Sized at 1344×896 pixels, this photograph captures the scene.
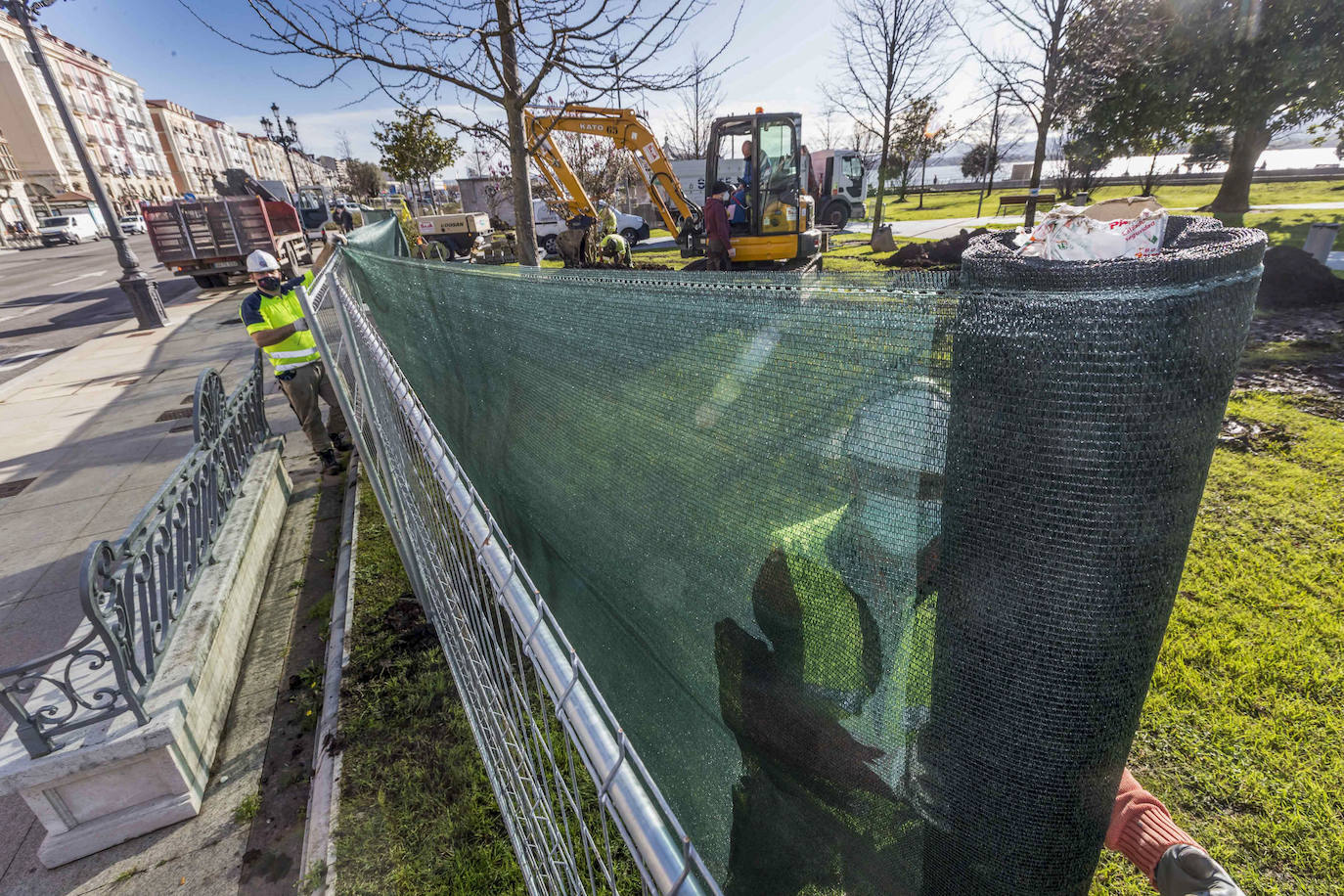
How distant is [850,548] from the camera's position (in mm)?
1026

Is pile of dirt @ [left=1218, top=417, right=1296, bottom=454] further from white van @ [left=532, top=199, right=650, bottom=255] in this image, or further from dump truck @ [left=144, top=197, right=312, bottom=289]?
white van @ [left=532, top=199, right=650, bottom=255]

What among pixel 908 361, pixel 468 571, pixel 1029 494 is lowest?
pixel 468 571

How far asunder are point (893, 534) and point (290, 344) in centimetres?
555

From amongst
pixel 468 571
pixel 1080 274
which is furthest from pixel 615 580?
pixel 1080 274

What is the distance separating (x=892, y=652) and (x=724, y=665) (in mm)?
438

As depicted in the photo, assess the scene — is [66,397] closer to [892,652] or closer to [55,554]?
[55,554]

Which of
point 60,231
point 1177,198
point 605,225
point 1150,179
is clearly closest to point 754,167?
point 605,225

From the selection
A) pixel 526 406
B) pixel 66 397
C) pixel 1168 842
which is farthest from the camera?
pixel 66 397

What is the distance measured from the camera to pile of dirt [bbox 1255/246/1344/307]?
7828 millimetres

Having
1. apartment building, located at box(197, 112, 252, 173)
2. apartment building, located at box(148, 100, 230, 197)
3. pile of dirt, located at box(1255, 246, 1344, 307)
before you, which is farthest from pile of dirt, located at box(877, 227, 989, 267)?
apartment building, located at box(197, 112, 252, 173)

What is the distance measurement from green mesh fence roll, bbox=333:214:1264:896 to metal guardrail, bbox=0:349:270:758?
1.89 metres

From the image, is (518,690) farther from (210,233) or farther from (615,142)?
(210,233)

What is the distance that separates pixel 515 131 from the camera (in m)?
6.22

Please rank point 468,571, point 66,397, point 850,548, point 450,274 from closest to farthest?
point 850,548 < point 468,571 < point 450,274 < point 66,397
